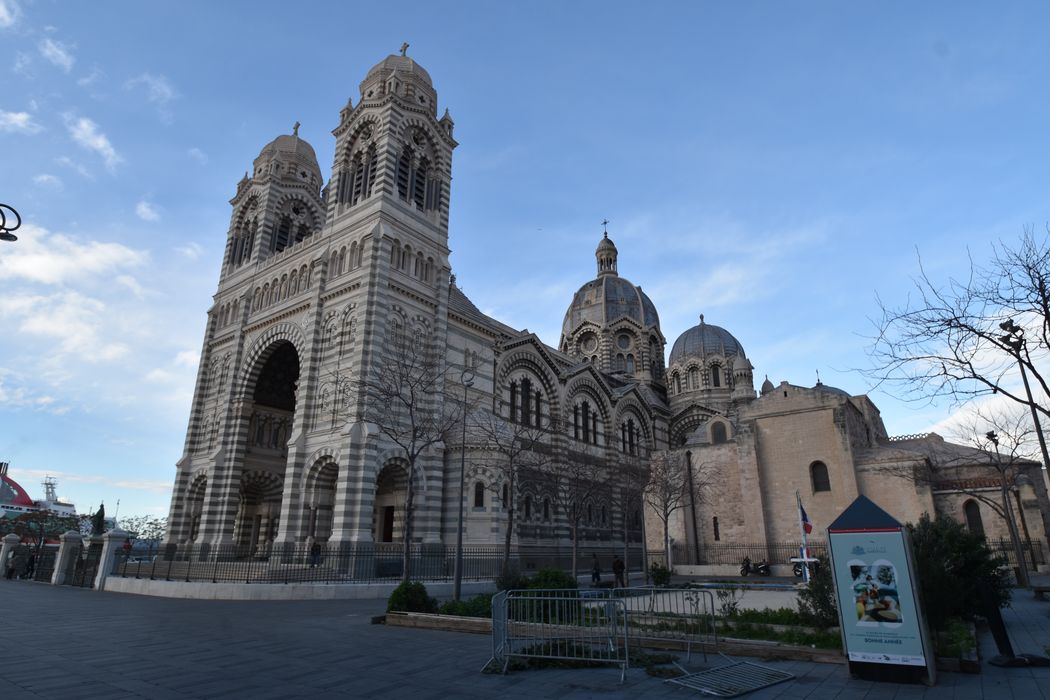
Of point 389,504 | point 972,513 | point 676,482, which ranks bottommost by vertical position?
point 972,513

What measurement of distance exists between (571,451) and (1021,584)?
903 inches

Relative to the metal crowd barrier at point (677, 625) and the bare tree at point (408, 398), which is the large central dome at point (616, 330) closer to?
the bare tree at point (408, 398)

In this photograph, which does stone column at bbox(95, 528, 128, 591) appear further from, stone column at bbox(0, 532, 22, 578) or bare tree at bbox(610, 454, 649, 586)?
bare tree at bbox(610, 454, 649, 586)

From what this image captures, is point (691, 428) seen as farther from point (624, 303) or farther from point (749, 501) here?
point (749, 501)

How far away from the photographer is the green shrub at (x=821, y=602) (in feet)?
34.0

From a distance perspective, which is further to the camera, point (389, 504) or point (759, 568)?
point (389, 504)

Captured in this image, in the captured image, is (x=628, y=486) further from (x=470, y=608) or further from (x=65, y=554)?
(x=65, y=554)

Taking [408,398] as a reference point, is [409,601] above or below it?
below

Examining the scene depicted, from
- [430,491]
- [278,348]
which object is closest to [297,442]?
[430,491]

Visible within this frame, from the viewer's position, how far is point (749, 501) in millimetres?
29938

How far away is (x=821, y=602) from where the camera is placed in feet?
34.1

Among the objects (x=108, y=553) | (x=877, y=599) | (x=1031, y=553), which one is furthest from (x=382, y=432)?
(x=1031, y=553)

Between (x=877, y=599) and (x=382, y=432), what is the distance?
22.6m

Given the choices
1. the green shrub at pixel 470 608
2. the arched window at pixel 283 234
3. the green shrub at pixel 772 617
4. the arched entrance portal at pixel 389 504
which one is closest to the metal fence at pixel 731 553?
the arched entrance portal at pixel 389 504
